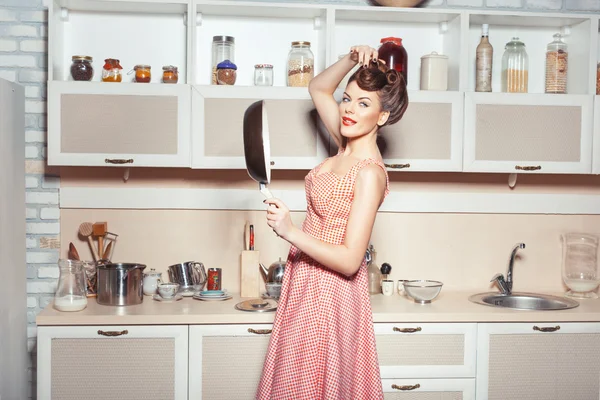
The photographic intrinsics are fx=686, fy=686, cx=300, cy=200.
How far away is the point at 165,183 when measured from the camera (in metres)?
3.14

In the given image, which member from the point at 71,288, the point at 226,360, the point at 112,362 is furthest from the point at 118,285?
the point at 226,360

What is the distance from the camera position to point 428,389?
8.98 feet

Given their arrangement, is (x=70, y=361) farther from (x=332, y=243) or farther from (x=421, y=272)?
(x=421, y=272)

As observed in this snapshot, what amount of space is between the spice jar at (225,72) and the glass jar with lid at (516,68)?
1196 mm

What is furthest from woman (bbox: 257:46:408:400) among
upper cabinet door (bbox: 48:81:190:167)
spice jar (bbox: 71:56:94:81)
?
spice jar (bbox: 71:56:94:81)

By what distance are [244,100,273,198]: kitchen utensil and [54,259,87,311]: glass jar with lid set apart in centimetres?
108

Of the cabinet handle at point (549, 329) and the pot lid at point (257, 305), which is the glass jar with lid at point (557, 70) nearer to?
the cabinet handle at point (549, 329)

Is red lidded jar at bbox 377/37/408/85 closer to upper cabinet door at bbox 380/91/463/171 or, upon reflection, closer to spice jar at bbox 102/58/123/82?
upper cabinet door at bbox 380/91/463/171

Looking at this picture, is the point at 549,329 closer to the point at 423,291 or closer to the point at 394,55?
the point at 423,291

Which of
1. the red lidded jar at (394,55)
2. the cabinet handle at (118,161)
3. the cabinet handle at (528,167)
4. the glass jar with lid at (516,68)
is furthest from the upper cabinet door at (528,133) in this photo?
the cabinet handle at (118,161)

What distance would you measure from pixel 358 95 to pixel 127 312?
1236 millimetres

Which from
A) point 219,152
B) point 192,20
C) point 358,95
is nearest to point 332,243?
point 358,95

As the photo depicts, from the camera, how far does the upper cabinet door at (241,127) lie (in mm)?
2809

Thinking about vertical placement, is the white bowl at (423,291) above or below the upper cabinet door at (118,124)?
below
